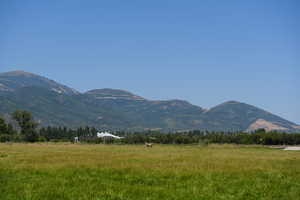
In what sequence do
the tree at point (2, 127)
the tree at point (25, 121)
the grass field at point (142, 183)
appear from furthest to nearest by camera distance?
the tree at point (25, 121) → the tree at point (2, 127) → the grass field at point (142, 183)

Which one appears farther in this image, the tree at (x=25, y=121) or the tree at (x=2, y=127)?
the tree at (x=25, y=121)

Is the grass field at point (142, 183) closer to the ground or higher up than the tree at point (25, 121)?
closer to the ground

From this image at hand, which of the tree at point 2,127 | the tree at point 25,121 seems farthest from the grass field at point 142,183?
the tree at point 25,121

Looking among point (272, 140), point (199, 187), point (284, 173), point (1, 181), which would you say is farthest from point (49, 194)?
point (272, 140)

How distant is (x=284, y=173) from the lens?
2886 centimetres

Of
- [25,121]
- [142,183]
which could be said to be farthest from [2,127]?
[142,183]

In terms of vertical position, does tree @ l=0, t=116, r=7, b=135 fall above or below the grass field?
above

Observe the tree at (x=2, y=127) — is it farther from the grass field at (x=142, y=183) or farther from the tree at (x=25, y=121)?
the grass field at (x=142, y=183)

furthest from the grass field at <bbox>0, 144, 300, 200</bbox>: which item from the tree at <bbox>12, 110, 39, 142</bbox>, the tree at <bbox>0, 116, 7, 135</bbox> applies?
the tree at <bbox>12, 110, 39, 142</bbox>

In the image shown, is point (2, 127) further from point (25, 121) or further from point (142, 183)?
point (142, 183)

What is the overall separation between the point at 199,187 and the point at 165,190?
88.3 inches

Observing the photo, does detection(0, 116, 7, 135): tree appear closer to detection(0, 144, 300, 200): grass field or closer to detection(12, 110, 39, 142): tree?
detection(12, 110, 39, 142): tree

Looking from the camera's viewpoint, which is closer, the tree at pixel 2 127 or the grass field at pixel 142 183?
the grass field at pixel 142 183

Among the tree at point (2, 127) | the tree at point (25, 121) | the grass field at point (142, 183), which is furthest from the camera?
the tree at point (25, 121)
